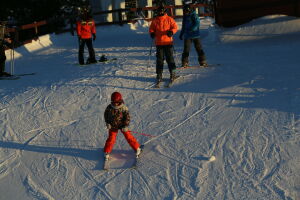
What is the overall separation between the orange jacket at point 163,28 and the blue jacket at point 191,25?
1.14 meters

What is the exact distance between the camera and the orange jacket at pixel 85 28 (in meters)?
11.2

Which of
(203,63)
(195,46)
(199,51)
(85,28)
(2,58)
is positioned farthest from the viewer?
(85,28)

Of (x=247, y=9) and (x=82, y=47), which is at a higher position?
(x=247, y=9)

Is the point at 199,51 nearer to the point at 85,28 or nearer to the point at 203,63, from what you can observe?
the point at 203,63

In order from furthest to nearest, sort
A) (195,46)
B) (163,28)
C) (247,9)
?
(247,9) < (195,46) < (163,28)

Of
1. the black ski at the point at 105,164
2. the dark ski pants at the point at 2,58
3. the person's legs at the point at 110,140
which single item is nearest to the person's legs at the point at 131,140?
the person's legs at the point at 110,140

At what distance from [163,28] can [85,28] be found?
4.04 meters

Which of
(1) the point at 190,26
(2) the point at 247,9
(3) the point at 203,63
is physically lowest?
(3) the point at 203,63

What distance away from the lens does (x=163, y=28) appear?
8008 millimetres

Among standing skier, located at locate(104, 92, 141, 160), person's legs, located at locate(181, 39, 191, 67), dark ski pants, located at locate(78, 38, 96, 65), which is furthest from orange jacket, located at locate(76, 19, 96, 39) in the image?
standing skier, located at locate(104, 92, 141, 160)

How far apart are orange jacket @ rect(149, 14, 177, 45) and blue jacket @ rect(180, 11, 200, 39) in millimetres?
1142

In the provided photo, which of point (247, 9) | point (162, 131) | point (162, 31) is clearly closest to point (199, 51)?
point (162, 31)

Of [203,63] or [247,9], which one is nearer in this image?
[203,63]

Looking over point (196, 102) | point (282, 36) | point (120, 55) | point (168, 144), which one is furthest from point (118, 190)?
point (282, 36)
